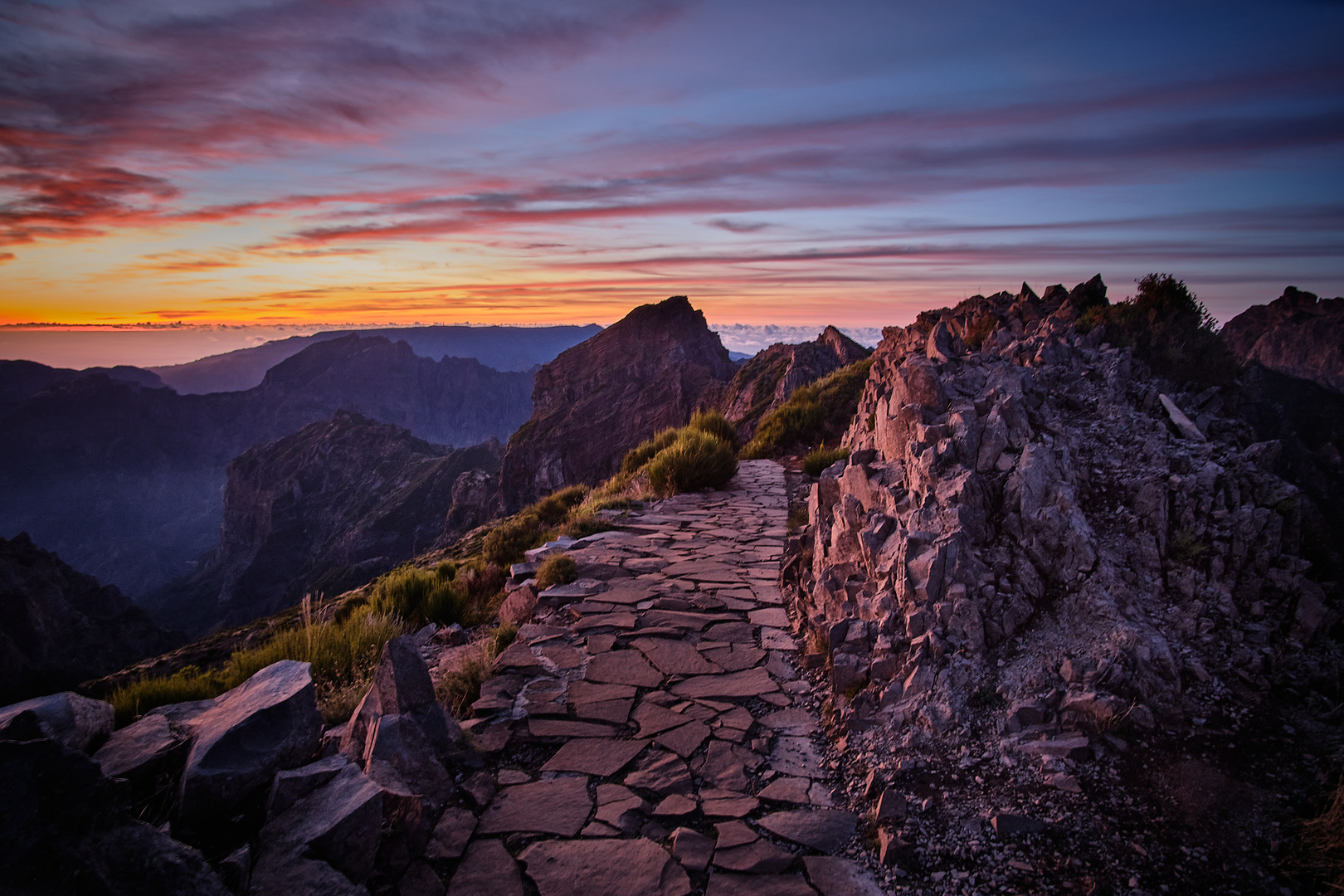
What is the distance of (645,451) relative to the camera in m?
13.2

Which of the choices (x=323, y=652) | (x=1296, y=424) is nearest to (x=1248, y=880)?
(x=323, y=652)

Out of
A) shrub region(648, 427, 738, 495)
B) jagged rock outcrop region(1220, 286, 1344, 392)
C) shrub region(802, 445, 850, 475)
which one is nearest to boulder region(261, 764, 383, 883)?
shrub region(648, 427, 738, 495)

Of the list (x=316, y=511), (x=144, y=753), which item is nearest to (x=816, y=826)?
(x=144, y=753)

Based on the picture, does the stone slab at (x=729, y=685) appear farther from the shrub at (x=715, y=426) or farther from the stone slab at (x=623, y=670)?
the shrub at (x=715, y=426)

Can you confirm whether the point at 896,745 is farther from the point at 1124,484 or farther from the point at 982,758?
the point at 1124,484

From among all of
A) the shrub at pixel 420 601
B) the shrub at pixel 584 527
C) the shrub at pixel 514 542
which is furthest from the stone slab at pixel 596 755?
the shrub at pixel 514 542

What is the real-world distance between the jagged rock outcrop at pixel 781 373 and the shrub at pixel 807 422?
1.90 meters

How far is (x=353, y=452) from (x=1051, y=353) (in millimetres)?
151376

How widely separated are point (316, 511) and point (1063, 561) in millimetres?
151743

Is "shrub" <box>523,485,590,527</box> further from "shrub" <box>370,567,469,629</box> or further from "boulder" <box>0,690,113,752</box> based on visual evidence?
"boulder" <box>0,690,113,752</box>

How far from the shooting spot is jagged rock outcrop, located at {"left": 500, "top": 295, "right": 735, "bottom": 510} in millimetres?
82875

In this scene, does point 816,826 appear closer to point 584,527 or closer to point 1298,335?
point 584,527

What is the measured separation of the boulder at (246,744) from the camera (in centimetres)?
243

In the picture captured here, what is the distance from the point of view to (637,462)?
12852mm
